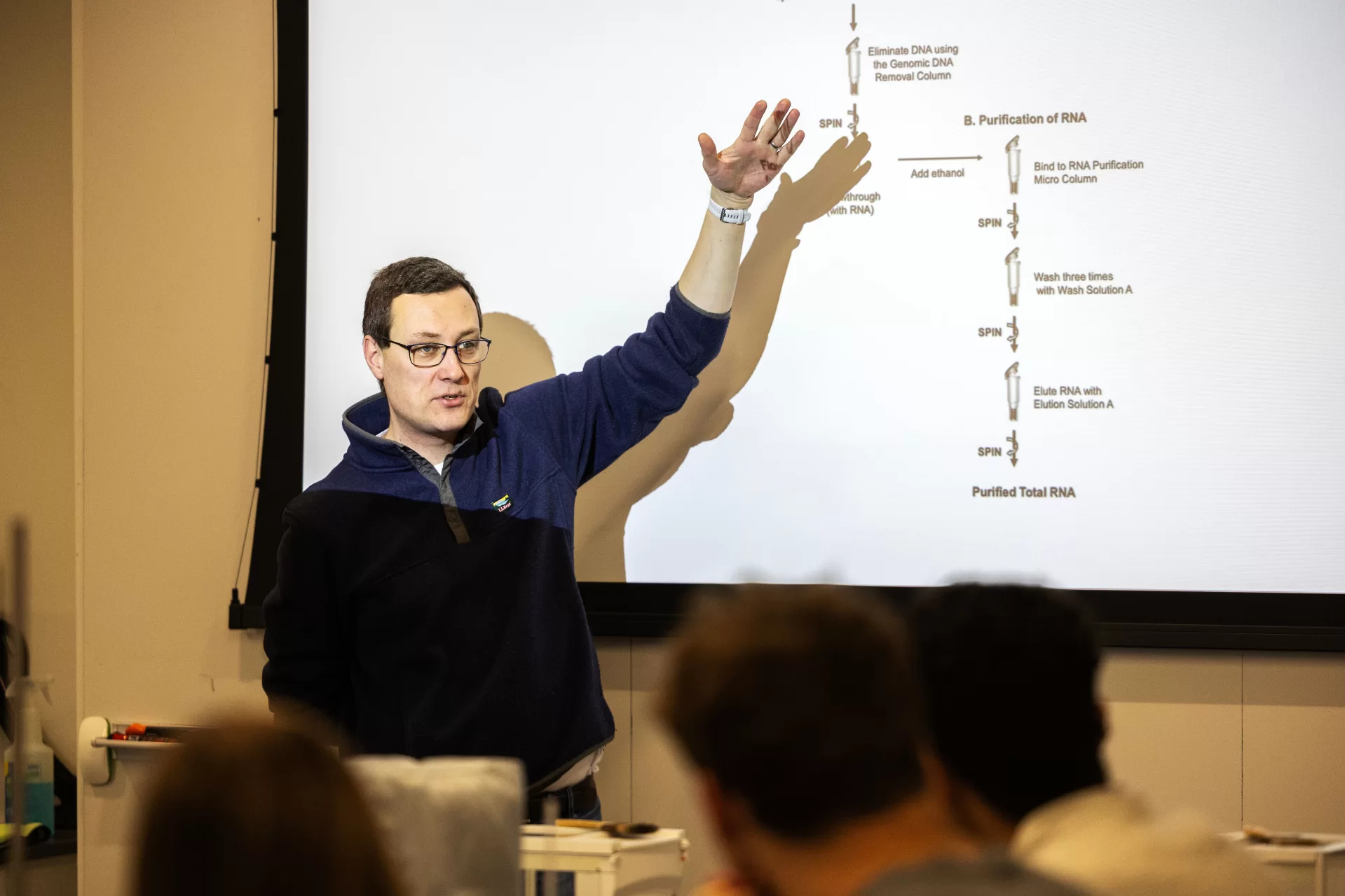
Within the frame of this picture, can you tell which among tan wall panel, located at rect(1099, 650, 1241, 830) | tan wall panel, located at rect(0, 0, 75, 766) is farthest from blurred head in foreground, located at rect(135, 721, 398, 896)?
tan wall panel, located at rect(0, 0, 75, 766)

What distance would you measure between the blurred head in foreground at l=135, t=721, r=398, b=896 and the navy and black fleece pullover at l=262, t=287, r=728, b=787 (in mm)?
1363

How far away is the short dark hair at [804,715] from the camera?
822mm

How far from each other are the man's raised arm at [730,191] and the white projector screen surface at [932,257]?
33 cm

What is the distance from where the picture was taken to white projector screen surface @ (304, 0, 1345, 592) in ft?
7.88

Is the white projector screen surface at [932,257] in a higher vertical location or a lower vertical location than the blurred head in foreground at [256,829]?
higher

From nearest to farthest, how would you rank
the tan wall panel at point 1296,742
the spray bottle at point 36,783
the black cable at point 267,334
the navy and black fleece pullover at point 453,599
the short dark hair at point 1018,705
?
the short dark hair at point 1018,705 < the navy and black fleece pullover at point 453,599 < the tan wall panel at point 1296,742 < the black cable at point 267,334 < the spray bottle at point 36,783

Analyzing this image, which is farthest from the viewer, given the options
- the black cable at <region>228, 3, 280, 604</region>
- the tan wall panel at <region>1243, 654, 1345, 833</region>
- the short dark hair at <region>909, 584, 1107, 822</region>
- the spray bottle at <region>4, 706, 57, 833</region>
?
the spray bottle at <region>4, 706, 57, 833</region>

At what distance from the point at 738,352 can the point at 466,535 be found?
791 millimetres

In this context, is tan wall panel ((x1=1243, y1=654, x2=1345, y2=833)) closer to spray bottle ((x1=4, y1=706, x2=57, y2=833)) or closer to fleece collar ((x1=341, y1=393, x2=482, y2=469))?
fleece collar ((x1=341, y1=393, x2=482, y2=469))

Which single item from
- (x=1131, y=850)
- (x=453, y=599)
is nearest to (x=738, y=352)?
(x=453, y=599)

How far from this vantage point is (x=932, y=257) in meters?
2.54

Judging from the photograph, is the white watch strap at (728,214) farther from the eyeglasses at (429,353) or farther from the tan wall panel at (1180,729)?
the tan wall panel at (1180,729)

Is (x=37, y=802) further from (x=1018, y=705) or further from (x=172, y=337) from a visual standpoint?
(x=1018, y=705)

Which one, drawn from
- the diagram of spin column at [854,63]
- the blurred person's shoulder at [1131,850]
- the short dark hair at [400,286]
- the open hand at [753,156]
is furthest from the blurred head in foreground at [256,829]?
the diagram of spin column at [854,63]
